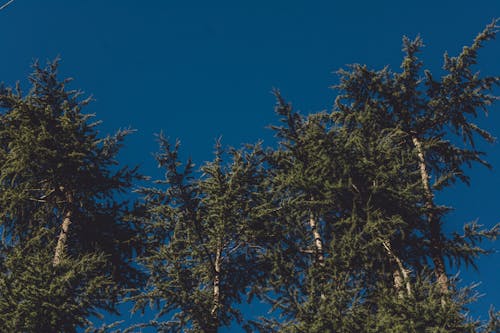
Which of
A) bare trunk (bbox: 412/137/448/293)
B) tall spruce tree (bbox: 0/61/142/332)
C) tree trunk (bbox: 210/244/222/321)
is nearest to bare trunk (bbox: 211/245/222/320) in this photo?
tree trunk (bbox: 210/244/222/321)

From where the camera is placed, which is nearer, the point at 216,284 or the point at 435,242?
the point at 216,284

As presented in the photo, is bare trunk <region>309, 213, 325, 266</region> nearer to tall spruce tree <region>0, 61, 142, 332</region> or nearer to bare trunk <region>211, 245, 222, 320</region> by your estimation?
bare trunk <region>211, 245, 222, 320</region>

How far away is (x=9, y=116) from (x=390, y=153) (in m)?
11.3

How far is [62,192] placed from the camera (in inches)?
636

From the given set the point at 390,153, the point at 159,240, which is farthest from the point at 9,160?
the point at 390,153

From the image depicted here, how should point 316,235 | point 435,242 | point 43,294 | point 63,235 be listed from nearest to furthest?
point 43,294, point 435,242, point 63,235, point 316,235

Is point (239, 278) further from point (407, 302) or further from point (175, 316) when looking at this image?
point (407, 302)

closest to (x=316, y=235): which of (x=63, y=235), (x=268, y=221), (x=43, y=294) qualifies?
(x=268, y=221)

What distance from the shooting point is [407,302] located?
10.9 metres

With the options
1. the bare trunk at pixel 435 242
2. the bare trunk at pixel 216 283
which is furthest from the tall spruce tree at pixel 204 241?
the bare trunk at pixel 435 242

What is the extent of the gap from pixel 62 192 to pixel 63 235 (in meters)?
1.60

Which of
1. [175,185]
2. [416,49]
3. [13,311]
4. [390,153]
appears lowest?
[13,311]

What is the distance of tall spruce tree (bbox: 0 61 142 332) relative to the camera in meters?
14.1

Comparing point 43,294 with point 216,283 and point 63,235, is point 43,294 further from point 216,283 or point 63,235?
point 216,283
